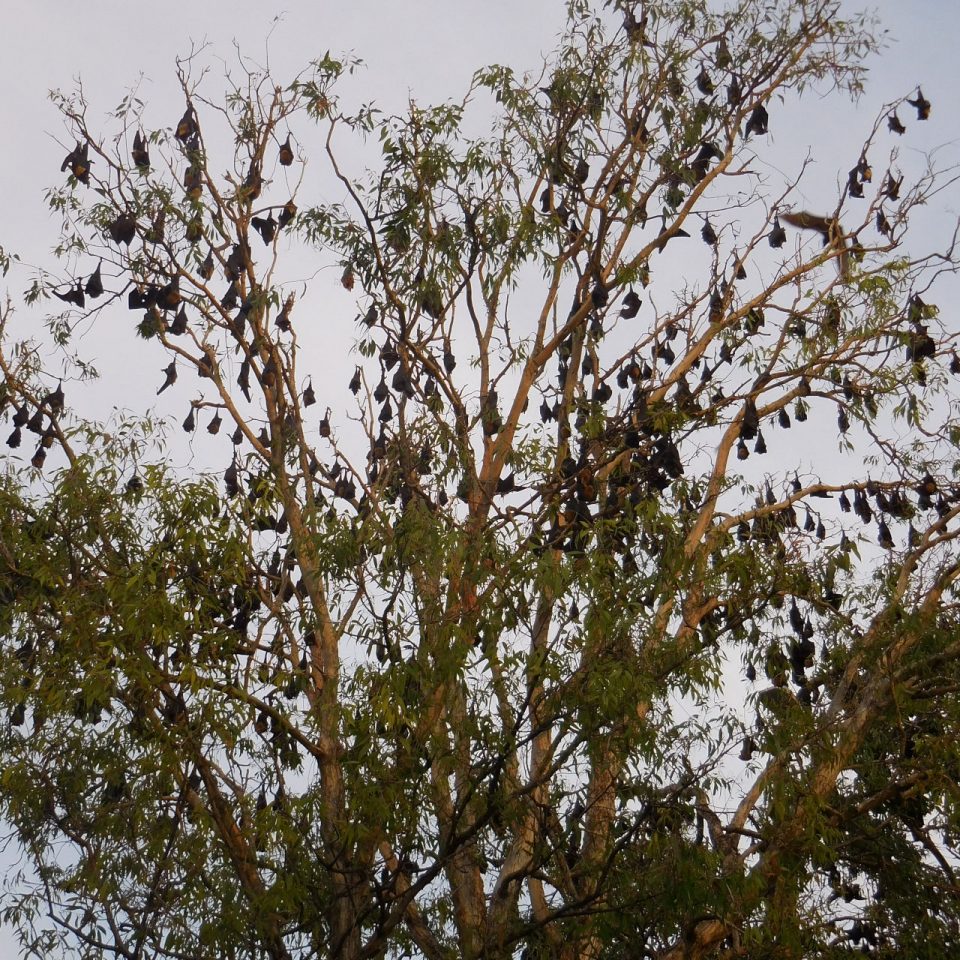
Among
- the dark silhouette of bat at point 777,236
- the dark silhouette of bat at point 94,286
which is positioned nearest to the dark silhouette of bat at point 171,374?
the dark silhouette of bat at point 94,286

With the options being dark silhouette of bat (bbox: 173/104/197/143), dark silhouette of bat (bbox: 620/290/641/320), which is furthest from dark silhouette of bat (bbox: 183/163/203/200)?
dark silhouette of bat (bbox: 620/290/641/320)

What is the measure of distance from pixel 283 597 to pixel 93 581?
4.07 feet

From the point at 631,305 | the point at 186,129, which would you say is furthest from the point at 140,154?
the point at 631,305

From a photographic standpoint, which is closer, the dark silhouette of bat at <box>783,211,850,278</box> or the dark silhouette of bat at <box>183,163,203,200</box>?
the dark silhouette of bat at <box>183,163,203,200</box>

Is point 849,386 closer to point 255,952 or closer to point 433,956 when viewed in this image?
point 433,956

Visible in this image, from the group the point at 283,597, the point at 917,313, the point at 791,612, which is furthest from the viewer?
the point at 917,313

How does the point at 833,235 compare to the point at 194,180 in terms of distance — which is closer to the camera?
the point at 194,180

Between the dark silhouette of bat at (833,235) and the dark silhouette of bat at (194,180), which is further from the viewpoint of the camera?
the dark silhouette of bat at (833,235)

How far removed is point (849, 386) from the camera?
35.2 feet

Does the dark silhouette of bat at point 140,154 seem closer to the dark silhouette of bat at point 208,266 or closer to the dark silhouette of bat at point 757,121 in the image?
the dark silhouette of bat at point 208,266

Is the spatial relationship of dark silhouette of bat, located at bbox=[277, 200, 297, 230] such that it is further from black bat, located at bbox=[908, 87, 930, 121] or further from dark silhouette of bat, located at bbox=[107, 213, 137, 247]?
black bat, located at bbox=[908, 87, 930, 121]

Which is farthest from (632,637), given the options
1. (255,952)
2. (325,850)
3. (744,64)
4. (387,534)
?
(744,64)

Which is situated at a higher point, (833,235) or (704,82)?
(704,82)

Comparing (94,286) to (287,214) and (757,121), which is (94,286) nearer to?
(287,214)
